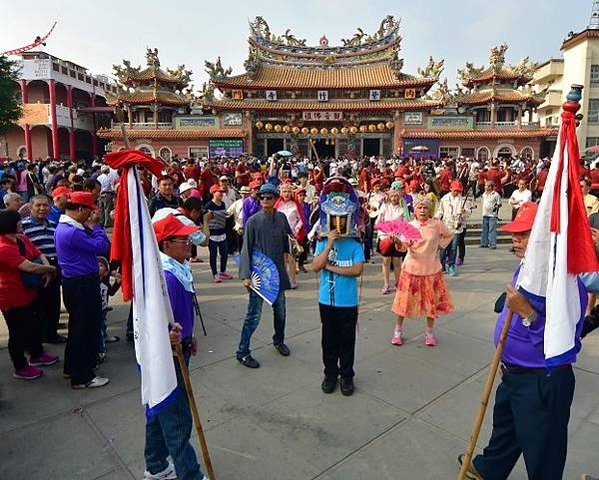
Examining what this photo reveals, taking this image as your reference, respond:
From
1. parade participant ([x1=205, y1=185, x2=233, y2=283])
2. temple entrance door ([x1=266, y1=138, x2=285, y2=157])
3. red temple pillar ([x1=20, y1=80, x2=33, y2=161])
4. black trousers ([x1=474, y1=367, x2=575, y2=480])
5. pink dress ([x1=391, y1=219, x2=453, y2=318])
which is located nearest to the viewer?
black trousers ([x1=474, y1=367, x2=575, y2=480])

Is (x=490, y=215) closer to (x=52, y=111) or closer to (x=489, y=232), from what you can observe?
(x=489, y=232)

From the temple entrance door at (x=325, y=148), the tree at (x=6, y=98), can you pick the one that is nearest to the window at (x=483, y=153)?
the temple entrance door at (x=325, y=148)

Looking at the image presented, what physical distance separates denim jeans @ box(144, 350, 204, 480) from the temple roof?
1207 inches

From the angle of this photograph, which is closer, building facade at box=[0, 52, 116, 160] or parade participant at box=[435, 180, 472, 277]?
parade participant at box=[435, 180, 472, 277]

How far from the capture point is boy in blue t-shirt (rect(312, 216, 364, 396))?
368 centimetres

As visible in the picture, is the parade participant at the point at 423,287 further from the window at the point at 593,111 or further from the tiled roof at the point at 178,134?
the window at the point at 593,111

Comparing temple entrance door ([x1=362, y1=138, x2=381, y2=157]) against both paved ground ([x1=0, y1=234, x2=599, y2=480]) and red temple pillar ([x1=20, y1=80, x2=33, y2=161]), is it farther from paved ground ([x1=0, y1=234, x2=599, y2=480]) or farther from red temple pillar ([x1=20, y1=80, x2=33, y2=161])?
paved ground ([x1=0, y1=234, x2=599, y2=480])

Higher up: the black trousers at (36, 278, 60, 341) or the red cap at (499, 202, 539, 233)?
the red cap at (499, 202, 539, 233)

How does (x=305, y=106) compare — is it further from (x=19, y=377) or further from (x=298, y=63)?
(x=19, y=377)

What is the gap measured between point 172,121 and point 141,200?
32.1 m

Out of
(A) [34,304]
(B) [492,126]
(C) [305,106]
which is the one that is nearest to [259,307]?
(A) [34,304]

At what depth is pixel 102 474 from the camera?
279 cm

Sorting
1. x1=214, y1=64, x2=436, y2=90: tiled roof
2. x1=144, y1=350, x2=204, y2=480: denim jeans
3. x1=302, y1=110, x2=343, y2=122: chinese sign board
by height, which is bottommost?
x1=144, y1=350, x2=204, y2=480: denim jeans

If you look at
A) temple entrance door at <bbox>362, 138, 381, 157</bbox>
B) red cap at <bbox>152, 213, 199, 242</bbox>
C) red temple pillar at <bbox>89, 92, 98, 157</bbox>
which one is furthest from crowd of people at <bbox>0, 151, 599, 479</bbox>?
red temple pillar at <bbox>89, 92, 98, 157</bbox>
